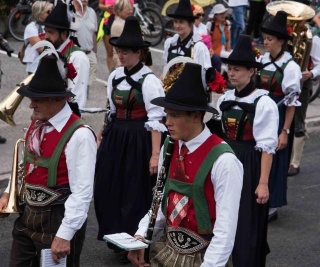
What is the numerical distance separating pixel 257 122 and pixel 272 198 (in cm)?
187

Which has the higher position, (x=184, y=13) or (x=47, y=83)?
(x=184, y=13)

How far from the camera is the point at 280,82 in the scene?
8.28 metres

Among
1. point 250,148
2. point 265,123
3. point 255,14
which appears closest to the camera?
point 265,123

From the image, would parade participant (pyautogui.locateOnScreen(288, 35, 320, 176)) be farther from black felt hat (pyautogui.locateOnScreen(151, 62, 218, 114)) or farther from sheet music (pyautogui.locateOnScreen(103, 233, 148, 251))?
sheet music (pyautogui.locateOnScreen(103, 233, 148, 251))

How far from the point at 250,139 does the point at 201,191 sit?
2.38 meters

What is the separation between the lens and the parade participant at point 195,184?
435 cm

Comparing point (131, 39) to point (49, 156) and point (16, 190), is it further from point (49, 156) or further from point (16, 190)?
point (49, 156)

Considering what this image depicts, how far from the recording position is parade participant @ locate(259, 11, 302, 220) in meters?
8.18

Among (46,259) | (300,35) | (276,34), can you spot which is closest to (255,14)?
(300,35)

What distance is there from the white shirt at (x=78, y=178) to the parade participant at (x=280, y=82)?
3.49 m

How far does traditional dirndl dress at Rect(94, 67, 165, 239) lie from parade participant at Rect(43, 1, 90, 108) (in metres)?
0.37

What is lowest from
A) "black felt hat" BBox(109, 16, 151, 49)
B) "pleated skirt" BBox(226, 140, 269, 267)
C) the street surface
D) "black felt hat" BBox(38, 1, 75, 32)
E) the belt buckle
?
the street surface

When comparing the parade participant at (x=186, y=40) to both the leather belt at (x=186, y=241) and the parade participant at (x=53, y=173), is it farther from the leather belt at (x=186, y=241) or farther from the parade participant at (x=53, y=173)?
the leather belt at (x=186, y=241)

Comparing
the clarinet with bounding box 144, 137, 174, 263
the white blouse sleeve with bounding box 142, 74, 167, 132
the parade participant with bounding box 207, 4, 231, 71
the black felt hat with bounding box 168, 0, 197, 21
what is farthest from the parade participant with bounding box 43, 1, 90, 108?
the parade participant with bounding box 207, 4, 231, 71
